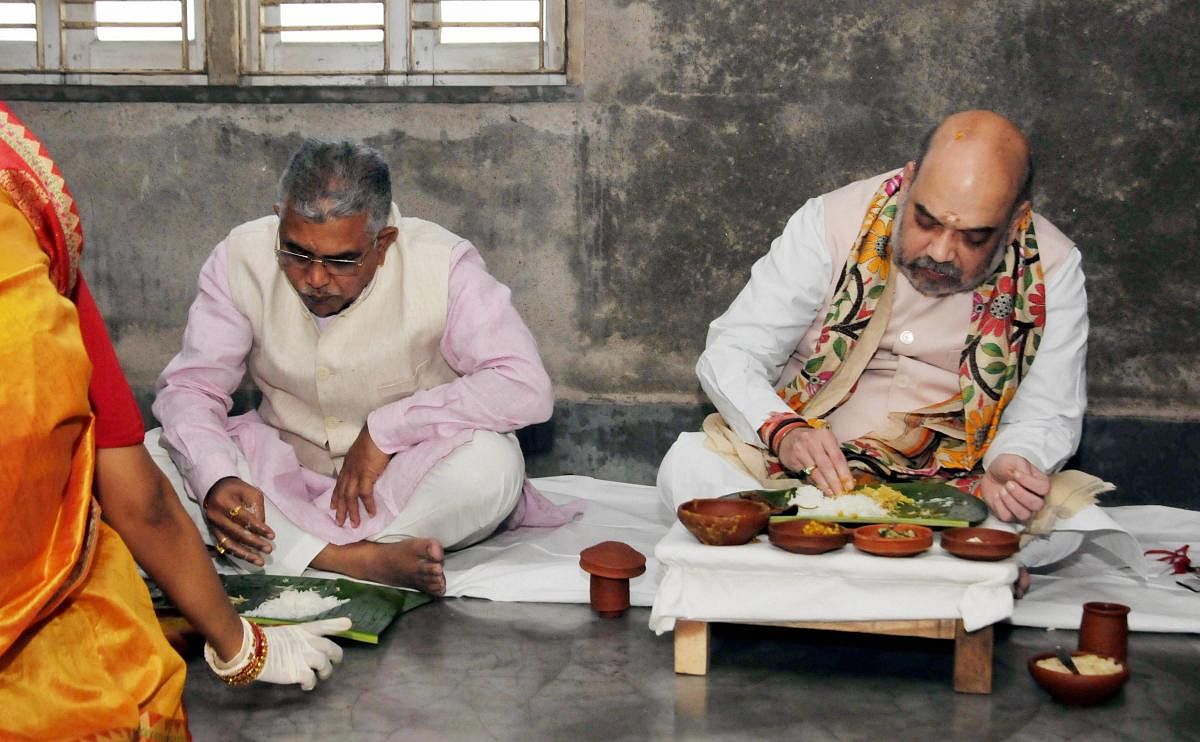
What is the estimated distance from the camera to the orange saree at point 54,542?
180cm

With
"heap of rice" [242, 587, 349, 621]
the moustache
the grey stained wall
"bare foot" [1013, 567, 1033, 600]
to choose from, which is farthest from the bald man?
the grey stained wall

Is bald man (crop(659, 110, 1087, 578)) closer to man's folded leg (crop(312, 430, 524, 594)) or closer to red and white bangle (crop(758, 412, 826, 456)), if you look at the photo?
red and white bangle (crop(758, 412, 826, 456))

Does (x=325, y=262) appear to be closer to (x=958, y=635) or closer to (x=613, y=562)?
(x=613, y=562)

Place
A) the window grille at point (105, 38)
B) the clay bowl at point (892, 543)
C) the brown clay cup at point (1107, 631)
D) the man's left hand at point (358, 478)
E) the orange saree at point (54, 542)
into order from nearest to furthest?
the orange saree at point (54, 542)
the clay bowl at point (892, 543)
the brown clay cup at point (1107, 631)
the man's left hand at point (358, 478)
the window grille at point (105, 38)

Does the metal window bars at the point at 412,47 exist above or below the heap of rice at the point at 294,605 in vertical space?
above

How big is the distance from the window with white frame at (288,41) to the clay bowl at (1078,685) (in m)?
3.05

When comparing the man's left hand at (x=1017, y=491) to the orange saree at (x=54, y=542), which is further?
the man's left hand at (x=1017, y=491)

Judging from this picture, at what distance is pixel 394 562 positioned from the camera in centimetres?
366

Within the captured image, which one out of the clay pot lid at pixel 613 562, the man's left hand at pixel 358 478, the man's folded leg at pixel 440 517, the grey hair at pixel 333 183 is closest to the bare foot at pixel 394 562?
the man's folded leg at pixel 440 517

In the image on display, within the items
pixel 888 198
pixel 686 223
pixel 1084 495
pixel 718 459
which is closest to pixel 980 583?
pixel 1084 495

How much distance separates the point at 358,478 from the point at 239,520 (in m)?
0.37

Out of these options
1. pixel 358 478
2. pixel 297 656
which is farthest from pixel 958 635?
pixel 358 478

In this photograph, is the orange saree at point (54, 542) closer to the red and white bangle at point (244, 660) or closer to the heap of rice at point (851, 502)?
the red and white bangle at point (244, 660)

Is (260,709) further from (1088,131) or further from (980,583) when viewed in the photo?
(1088,131)
